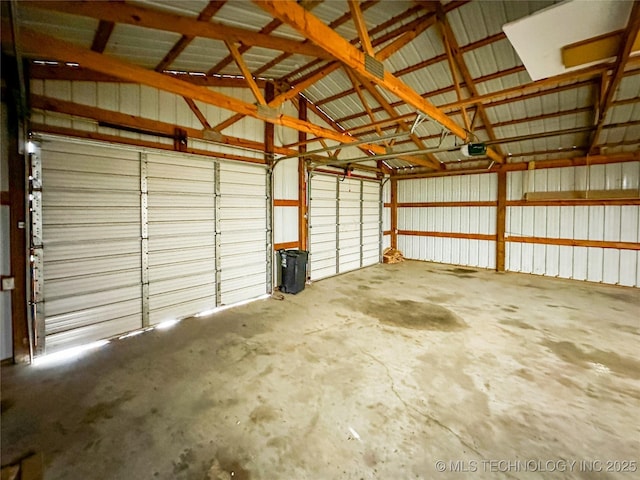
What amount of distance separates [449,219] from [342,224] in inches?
154

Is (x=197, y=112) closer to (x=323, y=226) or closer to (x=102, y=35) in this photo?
(x=102, y=35)

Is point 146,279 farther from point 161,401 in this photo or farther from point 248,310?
point 161,401

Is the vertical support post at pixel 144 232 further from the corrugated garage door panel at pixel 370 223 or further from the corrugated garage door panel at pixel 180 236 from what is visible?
the corrugated garage door panel at pixel 370 223

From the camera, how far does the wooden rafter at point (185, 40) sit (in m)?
3.10

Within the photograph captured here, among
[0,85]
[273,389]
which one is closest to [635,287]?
[273,389]

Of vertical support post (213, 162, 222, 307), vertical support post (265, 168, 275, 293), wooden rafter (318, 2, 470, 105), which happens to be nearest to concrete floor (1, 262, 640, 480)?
vertical support post (213, 162, 222, 307)

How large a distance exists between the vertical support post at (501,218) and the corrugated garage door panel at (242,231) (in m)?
6.95

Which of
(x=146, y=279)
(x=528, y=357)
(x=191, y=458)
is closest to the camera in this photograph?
(x=191, y=458)

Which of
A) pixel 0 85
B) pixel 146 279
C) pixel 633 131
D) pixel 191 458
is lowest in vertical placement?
pixel 191 458

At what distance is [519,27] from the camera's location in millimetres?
2992

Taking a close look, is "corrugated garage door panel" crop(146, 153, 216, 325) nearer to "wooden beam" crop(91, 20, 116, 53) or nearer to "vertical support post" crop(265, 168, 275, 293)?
"vertical support post" crop(265, 168, 275, 293)

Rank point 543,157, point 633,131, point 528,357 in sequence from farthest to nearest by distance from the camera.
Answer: point 543,157
point 633,131
point 528,357

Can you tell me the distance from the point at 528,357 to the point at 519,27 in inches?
148

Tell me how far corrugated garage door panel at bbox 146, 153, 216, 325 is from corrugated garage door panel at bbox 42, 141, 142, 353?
24cm
